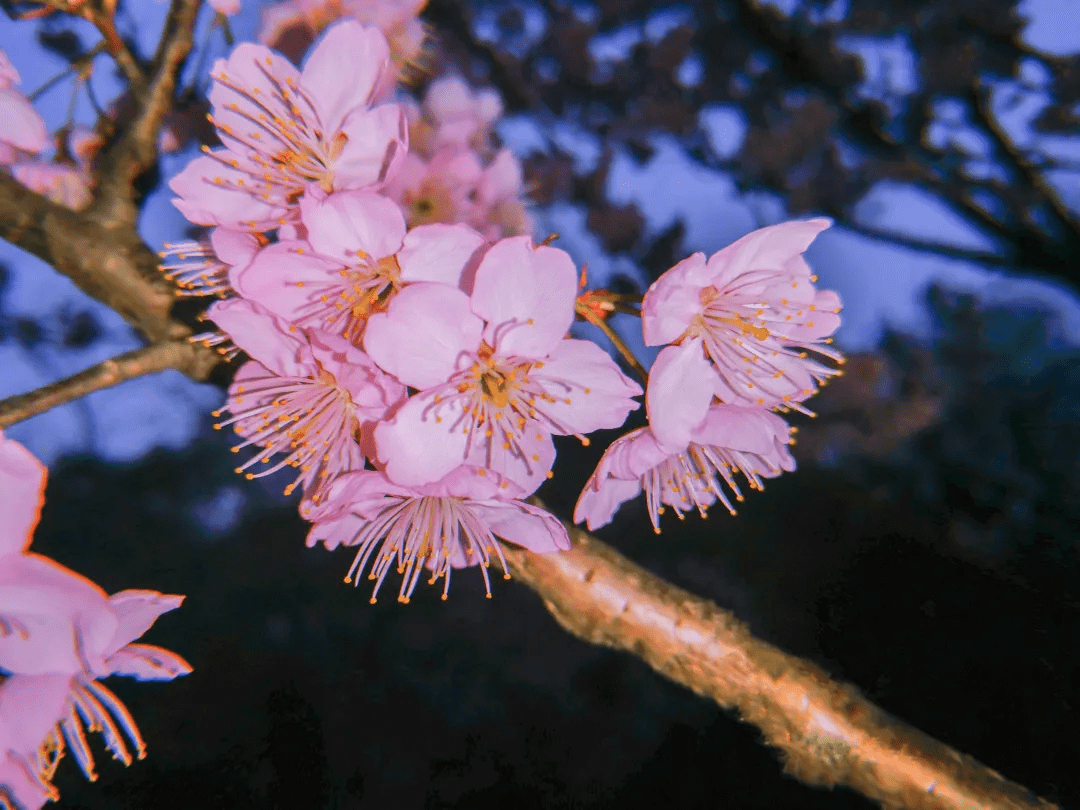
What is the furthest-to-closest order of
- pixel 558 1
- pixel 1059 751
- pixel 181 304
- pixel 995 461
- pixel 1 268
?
pixel 995 461, pixel 1 268, pixel 558 1, pixel 1059 751, pixel 181 304

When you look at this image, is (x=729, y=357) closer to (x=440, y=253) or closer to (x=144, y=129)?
(x=440, y=253)

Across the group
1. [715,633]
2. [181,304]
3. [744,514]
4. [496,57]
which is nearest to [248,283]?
[181,304]

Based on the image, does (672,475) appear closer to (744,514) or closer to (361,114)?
(361,114)

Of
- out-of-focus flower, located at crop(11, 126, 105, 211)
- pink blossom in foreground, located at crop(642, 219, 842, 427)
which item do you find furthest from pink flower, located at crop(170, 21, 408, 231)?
out-of-focus flower, located at crop(11, 126, 105, 211)

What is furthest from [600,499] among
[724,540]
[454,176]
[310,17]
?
[724,540]

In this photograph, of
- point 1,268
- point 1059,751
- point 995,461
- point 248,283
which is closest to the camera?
point 248,283

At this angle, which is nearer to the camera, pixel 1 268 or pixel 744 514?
pixel 1 268

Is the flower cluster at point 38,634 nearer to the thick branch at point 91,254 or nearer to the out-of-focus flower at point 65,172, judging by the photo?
the thick branch at point 91,254

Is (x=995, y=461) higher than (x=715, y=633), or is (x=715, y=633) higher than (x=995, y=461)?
(x=995, y=461)
